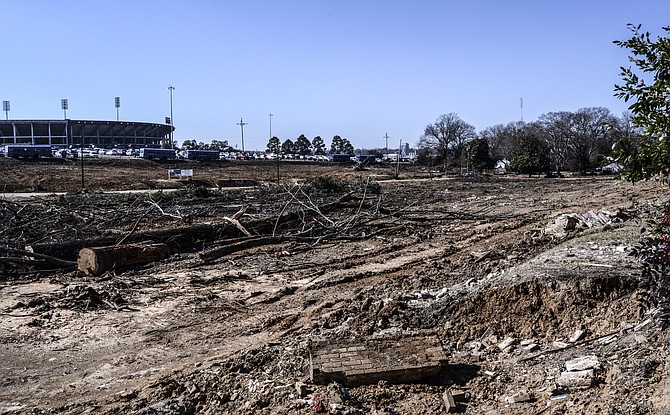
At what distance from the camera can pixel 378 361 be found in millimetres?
6723

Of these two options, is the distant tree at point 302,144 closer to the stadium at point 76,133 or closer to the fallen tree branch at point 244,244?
the stadium at point 76,133

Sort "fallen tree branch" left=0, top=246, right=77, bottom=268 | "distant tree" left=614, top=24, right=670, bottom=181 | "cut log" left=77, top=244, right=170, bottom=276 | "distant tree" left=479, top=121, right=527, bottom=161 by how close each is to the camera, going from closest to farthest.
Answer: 1. "distant tree" left=614, top=24, right=670, bottom=181
2. "cut log" left=77, top=244, right=170, bottom=276
3. "fallen tree branch" left=0, top=246, right=77, bottom=268
4. "distant tree" left=479, top=121, right=527, bottom=161

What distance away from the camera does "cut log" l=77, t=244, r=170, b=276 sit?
42.6 ft

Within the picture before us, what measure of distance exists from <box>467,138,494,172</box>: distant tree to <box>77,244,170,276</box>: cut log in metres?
51.2

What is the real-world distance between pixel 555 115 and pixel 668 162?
71.7 meters

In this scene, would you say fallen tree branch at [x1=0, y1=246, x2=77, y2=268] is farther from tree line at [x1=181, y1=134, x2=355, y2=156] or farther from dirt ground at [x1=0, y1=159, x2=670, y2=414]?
tree line at [x1=181, y1=134, x2=355, y2=156]

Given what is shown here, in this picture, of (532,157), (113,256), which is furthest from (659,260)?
(532,157)

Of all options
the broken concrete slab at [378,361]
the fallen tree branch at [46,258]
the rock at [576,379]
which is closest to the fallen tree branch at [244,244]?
the fallen tree branch at [46,258]

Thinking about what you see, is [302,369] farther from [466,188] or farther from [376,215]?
[466,188]

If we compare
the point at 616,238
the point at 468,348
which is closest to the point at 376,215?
the point at 616,238

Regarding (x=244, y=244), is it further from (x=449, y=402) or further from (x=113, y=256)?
(x=449, y=402)

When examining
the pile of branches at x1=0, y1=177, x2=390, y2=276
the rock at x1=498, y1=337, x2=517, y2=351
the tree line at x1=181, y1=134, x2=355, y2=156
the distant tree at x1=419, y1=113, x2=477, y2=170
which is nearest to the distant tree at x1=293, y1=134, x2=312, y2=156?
the tree line at x1=181, y1=134, x2=355, y2=156

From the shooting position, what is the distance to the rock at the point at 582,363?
6.13 m

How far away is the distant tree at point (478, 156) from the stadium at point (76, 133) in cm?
6794
